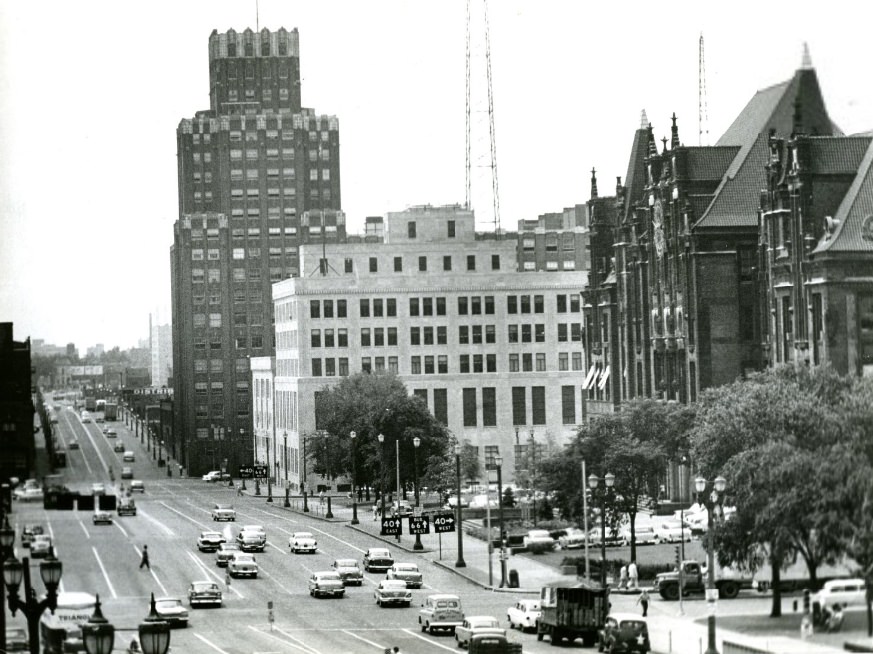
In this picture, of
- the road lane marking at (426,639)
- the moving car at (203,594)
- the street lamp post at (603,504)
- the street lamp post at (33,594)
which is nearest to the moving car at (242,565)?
the moving car at (203,594)

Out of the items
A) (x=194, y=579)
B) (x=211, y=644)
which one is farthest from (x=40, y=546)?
(x=194, y=579)

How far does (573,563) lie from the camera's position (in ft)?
230

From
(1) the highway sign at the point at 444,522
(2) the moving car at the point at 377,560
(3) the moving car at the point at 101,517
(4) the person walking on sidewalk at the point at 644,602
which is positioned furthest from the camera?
(1) the highway sign at the point at 444,522

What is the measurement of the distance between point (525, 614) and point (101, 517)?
47.4 ft

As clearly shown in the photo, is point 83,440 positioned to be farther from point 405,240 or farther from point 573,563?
point 405,240

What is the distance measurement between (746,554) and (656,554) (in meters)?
17.3

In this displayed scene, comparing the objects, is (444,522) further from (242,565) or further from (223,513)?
(242,565)

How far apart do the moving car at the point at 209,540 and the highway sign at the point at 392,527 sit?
57.9ft

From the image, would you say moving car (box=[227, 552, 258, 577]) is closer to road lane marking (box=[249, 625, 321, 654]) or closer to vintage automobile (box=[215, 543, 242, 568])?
vintage automobile (box=[215, 543, 242, 568])

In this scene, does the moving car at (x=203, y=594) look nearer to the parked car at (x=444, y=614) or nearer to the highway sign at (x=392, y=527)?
the parked car at (x=444, y=614)

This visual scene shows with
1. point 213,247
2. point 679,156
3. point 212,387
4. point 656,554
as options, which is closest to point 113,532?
point 656,554

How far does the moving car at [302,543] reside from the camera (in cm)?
7375

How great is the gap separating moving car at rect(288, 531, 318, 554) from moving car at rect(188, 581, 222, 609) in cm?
1328

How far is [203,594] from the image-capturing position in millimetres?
59531
